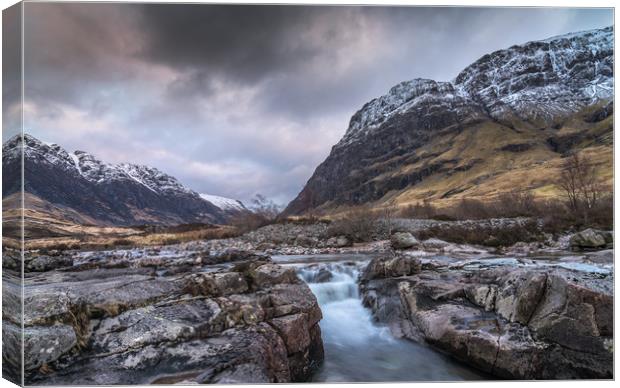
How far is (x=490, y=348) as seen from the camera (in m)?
3.85

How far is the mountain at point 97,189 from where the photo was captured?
13.4 feet

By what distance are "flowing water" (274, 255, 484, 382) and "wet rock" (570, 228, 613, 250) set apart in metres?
3.66

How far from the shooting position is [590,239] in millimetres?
6754

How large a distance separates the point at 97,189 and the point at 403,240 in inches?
285

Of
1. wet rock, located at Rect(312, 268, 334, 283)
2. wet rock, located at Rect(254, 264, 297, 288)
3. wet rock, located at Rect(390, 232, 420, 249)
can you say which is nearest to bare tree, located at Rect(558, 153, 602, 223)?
wet rock, located at Rect(390, 232, 420, 249)

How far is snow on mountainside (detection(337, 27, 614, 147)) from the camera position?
4914 millimetres

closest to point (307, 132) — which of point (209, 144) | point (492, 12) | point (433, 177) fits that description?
point (209, 144)

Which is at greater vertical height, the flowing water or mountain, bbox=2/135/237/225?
mountain, bbox=2/135/237/225

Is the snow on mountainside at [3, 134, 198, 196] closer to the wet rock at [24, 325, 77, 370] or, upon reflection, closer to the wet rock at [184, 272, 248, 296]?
the wet rock at [24, 325, 77, 370]

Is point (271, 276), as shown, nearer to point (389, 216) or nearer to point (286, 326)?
point (286, 326)

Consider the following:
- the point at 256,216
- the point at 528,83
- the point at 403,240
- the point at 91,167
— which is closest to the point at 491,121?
the point at 528,83

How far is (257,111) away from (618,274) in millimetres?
5462

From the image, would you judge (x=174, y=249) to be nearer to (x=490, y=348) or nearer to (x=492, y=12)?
(x=490, y=348)

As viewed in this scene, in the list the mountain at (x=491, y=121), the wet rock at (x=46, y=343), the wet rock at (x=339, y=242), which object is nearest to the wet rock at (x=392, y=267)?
the mountain at (x=491, y=121)
